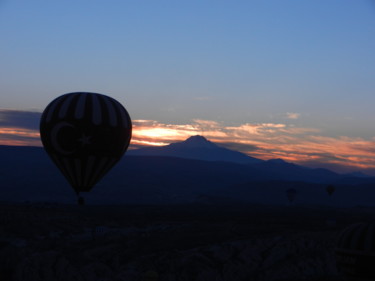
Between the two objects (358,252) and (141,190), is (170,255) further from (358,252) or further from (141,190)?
(141,190)

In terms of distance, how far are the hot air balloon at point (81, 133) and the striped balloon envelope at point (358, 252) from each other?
1373 centimetres

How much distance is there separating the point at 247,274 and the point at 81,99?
1727cm

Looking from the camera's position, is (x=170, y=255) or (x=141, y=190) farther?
(x=141, y=190)

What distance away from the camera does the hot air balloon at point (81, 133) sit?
28.7 m

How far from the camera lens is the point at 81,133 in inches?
1135

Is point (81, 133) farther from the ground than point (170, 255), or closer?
farther from the ground

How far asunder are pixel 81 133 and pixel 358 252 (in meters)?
16.0

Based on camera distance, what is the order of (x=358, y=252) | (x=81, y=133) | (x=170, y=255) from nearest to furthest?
(x=358, y=252) → (x=81, y=133) → (x=170, y=255)

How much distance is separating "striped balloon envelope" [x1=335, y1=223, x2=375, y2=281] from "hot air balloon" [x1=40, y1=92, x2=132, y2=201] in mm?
13732

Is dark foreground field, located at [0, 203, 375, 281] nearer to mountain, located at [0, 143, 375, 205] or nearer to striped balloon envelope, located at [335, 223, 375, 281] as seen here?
striped balloon envelope, located at [335, 223, 375, 281]

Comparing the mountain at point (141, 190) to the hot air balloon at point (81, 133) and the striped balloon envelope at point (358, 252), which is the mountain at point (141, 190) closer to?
the hot air balloon at point (81, 133)

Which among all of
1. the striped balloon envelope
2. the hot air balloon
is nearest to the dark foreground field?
the striped balloon envelope

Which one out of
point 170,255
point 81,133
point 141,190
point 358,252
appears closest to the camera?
point 358,252

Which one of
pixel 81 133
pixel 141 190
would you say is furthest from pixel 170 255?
pixel 141 190
